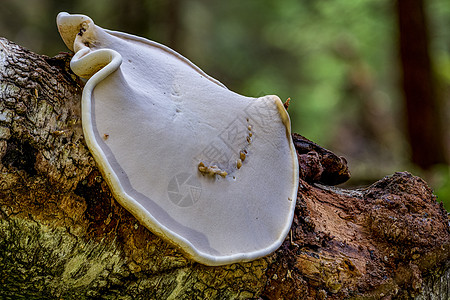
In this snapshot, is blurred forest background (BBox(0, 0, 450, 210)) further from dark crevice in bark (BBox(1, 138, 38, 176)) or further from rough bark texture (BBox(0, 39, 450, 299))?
dark crevice in bark (BBox(1, 138, 38, 176))

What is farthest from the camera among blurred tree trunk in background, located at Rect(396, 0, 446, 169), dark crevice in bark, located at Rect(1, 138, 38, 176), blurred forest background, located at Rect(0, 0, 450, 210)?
blurred forest background, located at Rect(0, 0, 450, 210)

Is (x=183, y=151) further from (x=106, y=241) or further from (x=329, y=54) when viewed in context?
(x=329, y=54)

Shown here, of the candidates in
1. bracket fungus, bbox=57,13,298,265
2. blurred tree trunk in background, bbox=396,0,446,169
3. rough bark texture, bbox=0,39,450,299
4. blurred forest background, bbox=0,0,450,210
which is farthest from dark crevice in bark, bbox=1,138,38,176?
blurred tree trunk in background, bbox=396,0,446,169

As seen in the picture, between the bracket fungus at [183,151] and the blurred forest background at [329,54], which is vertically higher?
the bracket fungus at [183,151]

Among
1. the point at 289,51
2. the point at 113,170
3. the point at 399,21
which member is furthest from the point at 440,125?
the point at 113,170

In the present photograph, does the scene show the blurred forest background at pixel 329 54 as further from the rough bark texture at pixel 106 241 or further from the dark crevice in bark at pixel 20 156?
the dark crevice in bark at pixel 20 156

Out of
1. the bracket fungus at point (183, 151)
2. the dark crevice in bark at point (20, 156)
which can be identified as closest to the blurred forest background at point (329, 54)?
the bracket fungus at point (183, 151)
